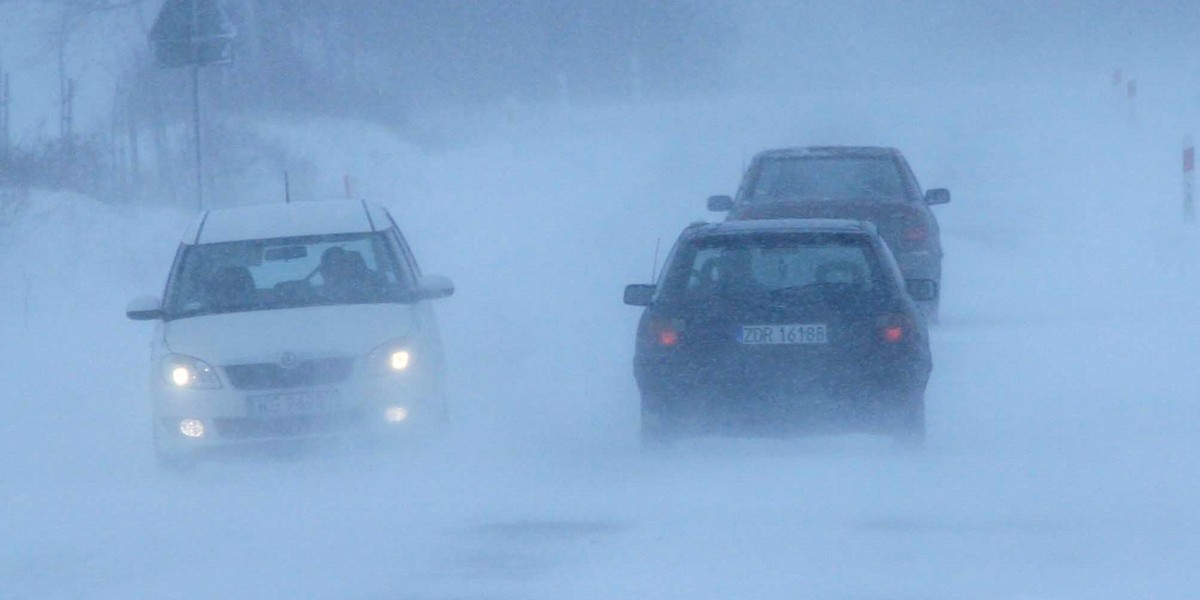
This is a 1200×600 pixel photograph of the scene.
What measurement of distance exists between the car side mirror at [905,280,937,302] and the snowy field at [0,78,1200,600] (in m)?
0.87

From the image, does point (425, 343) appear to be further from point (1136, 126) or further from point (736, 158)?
point (1136, 126)

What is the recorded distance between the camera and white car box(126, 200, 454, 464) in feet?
33.7

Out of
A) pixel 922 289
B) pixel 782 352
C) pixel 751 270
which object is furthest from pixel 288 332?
pixel 922 289

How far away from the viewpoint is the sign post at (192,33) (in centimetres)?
1717

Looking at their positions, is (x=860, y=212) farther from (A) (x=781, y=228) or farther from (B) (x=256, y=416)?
(B) (x=256, y=416)

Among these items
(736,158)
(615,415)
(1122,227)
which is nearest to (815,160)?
(615,415)

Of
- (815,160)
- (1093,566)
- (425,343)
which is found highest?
(815,160)

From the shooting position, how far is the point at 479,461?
1068 cm

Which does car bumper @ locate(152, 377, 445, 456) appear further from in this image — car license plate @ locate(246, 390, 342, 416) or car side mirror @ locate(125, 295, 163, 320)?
car side mirror @ locate(125, 295, 163, 320)

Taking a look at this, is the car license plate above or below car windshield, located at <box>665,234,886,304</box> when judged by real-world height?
below

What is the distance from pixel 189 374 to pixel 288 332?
2.03 ft

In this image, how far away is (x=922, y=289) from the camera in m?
11.1

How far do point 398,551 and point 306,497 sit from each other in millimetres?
1652

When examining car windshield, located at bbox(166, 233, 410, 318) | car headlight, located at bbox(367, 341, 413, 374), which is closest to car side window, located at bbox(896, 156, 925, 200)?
car windshield, located at bbox(166, 233, 410, 318)
